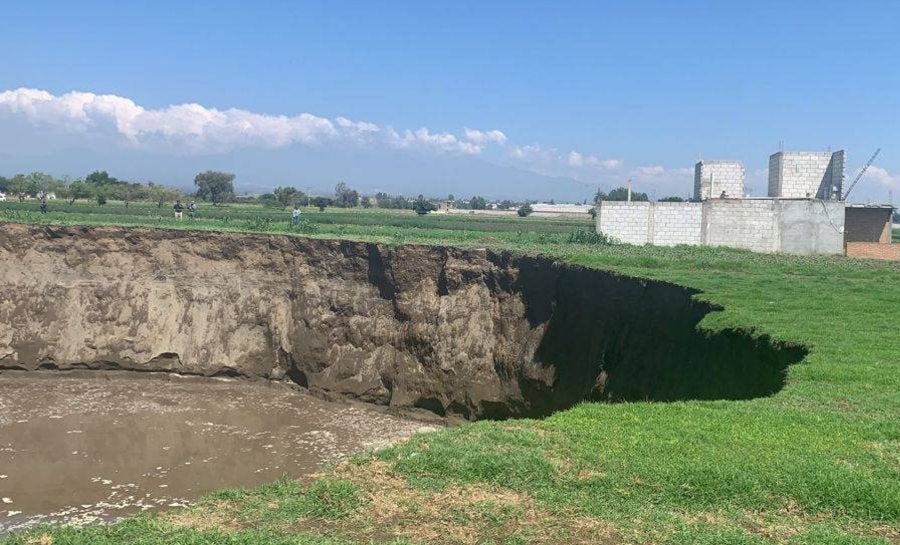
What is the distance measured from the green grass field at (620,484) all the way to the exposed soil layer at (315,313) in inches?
461

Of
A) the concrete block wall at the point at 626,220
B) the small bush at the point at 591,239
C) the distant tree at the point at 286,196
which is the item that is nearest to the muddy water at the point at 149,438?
the small bush at the point at 591,239

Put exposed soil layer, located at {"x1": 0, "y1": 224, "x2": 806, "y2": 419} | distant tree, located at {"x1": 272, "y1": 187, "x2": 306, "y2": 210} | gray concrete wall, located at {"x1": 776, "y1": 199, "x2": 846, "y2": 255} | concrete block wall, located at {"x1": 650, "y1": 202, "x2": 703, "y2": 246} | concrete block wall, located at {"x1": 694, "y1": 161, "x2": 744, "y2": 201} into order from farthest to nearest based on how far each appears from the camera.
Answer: distant tree, located at {"x1": 272, "y1": 187, "x2": 306, "y2": 210}, concrete block wall, located at {"x1": 694, "y1": 161, "x2": 744, "y2": 201}, concrete block wall, located at {"x1": 650, "y1": 202, "x2": 703, "y2": 246}, gray concrete wall, located at {"x1": 776, "y1": 199, "x2": 846, "y2": 255}, exposed soil layer, located at {"x1": 0, "y1": 224, "x2": 806, "y2": 419}

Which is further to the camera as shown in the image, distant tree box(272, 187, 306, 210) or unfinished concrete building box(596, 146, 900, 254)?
distant tree box(272, 187, 306, 210)

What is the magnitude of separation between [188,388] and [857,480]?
25674mm

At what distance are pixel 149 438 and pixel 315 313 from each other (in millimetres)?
9026

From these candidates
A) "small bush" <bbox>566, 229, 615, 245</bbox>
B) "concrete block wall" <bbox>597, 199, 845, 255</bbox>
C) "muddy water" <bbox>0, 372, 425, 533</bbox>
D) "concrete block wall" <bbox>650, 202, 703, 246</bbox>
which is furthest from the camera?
"small bush" <bbox>566, 229, 615, 245</bbox>

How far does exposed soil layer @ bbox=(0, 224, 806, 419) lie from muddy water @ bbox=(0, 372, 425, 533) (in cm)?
108

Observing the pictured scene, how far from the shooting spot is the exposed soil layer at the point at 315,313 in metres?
25.0

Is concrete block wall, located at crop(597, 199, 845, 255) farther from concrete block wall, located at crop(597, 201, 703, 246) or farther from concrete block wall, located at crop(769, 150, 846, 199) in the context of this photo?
concrete block wall, located at crop(769, 150, 846, 199)

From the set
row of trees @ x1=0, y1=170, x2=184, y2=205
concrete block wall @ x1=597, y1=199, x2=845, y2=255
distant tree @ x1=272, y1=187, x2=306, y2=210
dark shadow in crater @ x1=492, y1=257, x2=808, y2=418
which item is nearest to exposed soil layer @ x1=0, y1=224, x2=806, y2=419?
dark shadow in crater @ x1=492, y1=257, x2=808, y2=418

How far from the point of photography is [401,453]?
9211 millimetres

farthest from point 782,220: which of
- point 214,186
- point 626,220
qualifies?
point 214,186

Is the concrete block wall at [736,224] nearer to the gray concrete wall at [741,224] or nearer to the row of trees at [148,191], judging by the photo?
the gray concrete wall at [741,224]

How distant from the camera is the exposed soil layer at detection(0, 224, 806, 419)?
81.9 feet
